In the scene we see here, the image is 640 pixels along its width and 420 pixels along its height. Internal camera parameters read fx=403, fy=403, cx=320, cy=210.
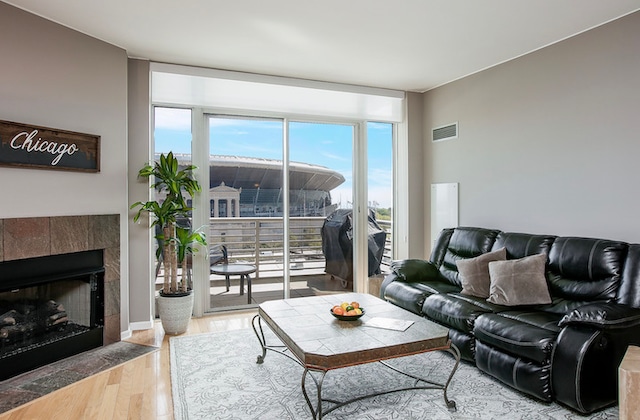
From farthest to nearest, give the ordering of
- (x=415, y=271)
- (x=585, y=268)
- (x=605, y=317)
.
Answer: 1. (x=415, y=271)
2. (x=585, y=268)
3. (x=605, y=317)

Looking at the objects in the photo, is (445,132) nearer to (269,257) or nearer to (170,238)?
(269,257)

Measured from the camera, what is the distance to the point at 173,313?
155 inches

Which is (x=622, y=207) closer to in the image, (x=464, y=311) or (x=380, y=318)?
(x=464, y=311)

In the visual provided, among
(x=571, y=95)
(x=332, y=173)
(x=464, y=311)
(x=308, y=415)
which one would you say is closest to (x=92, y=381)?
(x=308, y=415)

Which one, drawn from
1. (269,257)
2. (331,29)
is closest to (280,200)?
(269,257)

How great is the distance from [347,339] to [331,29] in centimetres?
244

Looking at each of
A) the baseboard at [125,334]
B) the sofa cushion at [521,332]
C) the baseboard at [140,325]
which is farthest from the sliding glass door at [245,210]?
the sofa cushion at [521,332]

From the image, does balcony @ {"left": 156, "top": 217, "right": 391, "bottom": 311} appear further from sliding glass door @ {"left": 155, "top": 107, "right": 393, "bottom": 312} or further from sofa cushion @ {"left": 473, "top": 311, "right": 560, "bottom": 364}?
sofa cushion @ {"left": 473, "top": 311, "right": 560, "bottom": 364}

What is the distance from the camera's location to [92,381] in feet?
9.73

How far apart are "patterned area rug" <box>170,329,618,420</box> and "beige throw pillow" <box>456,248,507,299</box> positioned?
615 mm

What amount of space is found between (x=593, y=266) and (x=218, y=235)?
12.3 ft

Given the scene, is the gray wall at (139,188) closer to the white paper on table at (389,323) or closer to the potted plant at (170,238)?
the potted plant at (170,238)

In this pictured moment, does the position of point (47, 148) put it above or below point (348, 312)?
above

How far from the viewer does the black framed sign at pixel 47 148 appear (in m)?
2.96
